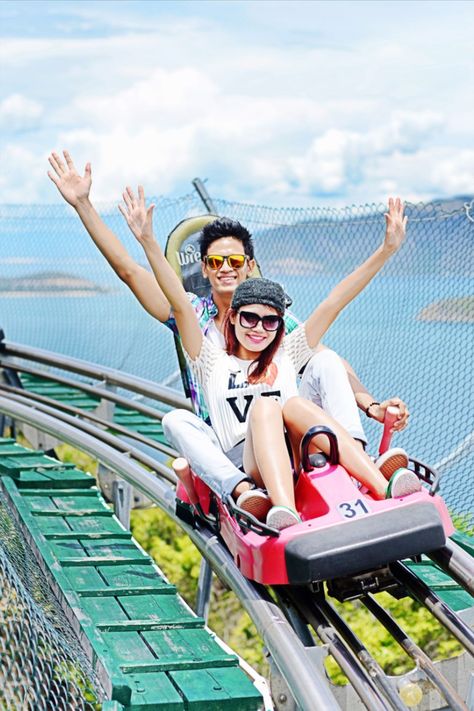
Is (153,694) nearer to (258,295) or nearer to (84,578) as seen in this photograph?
(84,578)

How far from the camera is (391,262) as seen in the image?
512cm

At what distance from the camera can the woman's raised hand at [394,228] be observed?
378 cm

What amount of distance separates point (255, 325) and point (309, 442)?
504 millimetres

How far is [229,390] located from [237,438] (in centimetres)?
15

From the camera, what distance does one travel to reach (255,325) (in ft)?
11.8

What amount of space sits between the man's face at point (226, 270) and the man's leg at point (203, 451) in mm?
500

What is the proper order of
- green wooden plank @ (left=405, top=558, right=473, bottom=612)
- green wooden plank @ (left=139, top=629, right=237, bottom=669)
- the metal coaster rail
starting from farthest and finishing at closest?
1. green wooden plank @ (left=405, top=558, right=473, bottom=612)
2. green wooden plank @ (left=139, top=629, right=237, bottom=669)
3. the metal coaster rail

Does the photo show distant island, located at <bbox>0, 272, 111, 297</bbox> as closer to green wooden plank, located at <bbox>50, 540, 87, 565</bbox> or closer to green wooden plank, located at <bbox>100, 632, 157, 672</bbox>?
green wooden plank, located at <bbox>50, 540, 87, 565</bbox>

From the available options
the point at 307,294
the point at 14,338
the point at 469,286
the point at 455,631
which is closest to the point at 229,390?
the point at 455,631

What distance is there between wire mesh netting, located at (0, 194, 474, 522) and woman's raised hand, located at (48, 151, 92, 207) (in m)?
1.62

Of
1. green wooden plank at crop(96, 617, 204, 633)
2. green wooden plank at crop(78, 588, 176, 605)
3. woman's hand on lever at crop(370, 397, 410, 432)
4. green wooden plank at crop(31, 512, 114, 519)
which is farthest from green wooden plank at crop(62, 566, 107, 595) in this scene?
woman's hand on lever at crop(370, 397, 410, 432)

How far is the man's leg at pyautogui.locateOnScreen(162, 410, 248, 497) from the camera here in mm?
3354

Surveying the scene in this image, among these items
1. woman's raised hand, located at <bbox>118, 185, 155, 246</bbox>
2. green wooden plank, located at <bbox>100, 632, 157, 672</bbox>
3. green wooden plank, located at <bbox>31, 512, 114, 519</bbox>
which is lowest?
green wooden plank, located at <bbox>100, 632, 157, 672</bbox>

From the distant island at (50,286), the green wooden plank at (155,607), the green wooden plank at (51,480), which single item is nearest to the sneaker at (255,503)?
the green wooden plank at (155,607)
